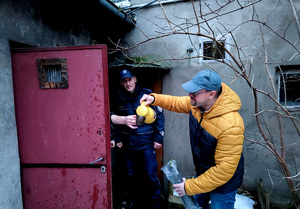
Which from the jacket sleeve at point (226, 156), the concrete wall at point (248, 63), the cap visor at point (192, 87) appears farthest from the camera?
the concrete wall at point (248, 63)

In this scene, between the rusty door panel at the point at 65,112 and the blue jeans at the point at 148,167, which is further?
the blue jeans at the point at 148,167

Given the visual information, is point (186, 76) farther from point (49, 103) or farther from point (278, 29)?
point (49, 103)

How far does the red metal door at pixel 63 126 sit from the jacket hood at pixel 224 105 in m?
1.30

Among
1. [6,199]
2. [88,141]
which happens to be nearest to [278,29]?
[88,141]

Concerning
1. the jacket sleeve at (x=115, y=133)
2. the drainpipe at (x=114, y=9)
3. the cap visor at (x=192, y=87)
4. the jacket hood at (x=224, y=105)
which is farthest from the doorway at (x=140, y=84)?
the jacket hood at (x=224, y=105)

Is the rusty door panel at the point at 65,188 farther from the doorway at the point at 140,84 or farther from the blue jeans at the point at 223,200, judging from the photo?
the blue jeans at the point at 223,200

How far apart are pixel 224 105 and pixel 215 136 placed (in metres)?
0.34

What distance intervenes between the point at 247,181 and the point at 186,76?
101 inches

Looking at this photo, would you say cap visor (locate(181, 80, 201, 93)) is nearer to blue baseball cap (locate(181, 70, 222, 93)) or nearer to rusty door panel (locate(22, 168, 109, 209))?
blue baseball cap (locate(181, 70, 222, 93))

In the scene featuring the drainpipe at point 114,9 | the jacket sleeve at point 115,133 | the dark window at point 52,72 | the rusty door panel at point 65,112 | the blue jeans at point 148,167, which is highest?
the drainpipe at point 114,9

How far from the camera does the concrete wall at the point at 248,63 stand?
10.3 feet

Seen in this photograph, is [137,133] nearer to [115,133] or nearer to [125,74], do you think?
[115,133]

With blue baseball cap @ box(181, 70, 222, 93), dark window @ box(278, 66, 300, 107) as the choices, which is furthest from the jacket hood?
dark window @ box(278, 66, 300, 107)

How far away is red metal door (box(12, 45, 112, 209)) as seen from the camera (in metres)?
2.16
